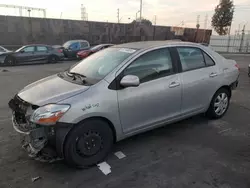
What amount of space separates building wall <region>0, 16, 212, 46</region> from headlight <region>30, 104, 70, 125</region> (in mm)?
21793

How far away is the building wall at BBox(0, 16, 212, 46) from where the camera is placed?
21297 mm

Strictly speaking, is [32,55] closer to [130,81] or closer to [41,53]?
[41,53]

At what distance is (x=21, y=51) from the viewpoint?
15062mm

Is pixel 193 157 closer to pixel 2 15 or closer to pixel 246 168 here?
pixel 246 168

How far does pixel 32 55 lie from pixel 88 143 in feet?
46.8

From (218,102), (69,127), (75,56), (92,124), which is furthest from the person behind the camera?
(75,56)

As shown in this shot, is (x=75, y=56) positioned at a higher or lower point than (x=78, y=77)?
lower

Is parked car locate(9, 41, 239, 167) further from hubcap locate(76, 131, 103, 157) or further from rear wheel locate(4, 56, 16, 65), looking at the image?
rear wheel locate(4, 56, 16, 65)

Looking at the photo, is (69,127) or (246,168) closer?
(69,127)

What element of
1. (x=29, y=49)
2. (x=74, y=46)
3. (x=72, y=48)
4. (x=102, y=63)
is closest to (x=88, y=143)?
(x=102, y=63)

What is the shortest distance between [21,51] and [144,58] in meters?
14.0

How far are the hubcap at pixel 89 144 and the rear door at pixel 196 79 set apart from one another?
5.46ft

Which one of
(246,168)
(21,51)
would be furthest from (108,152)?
(21,51)

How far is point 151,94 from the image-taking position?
3348 mm
